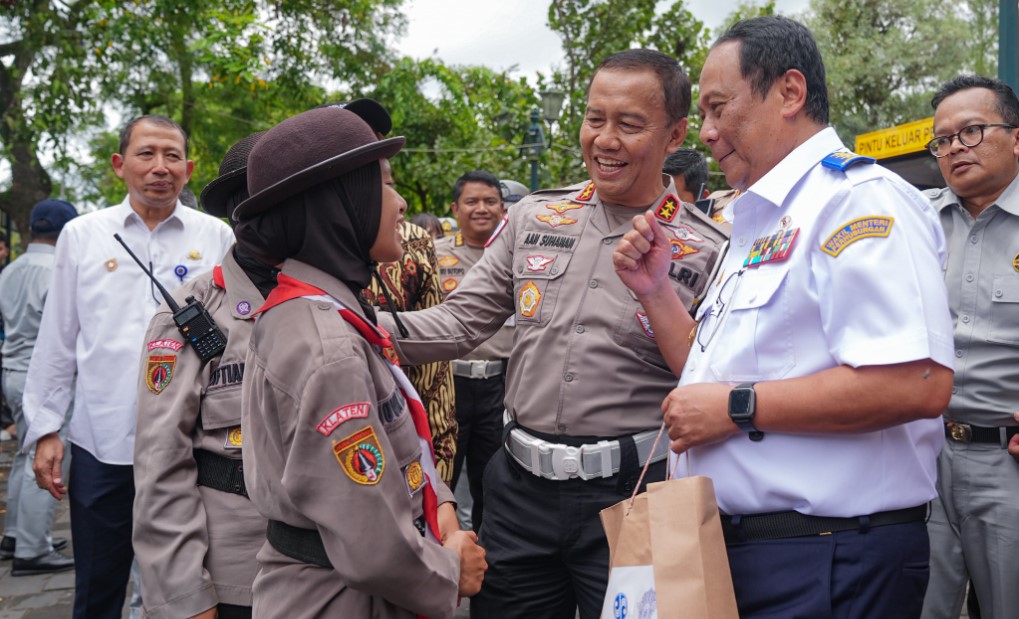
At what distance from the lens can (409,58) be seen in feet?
55.0

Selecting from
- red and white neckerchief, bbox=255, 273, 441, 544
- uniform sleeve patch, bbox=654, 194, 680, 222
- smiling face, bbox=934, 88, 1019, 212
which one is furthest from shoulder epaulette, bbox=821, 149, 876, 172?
smiling face, bbox=934, 88, 1019, 212

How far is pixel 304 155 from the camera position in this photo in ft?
6.27

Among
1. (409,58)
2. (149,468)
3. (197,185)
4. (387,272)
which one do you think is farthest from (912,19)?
(149,468)

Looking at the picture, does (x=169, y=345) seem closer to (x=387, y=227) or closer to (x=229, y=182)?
(x=229, y=182)

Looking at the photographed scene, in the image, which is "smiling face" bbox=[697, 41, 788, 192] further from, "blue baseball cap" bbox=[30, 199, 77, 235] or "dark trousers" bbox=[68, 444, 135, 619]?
"blue baseball cap" bbox=[30, 199, 77, 235]

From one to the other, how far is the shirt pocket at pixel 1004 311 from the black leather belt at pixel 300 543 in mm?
2470

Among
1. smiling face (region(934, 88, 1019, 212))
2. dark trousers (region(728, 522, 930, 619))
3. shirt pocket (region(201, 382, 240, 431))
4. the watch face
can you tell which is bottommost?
dark trousers (region(728, 522, 930, 619))

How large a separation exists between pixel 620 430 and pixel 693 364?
0.56 meters

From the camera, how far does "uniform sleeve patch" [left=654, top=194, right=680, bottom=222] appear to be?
2834mm

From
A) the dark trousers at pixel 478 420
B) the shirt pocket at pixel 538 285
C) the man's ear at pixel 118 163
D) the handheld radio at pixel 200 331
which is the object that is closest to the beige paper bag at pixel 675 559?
the shirt pocket at pixel 538 285

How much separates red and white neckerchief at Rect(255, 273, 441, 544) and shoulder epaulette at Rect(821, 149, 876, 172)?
3.53 feet

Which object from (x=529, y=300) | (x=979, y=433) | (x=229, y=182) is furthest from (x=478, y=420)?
(x=229, y=182)

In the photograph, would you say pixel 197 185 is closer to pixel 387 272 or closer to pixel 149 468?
pixel 387 272

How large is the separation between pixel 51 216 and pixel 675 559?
5.61m
